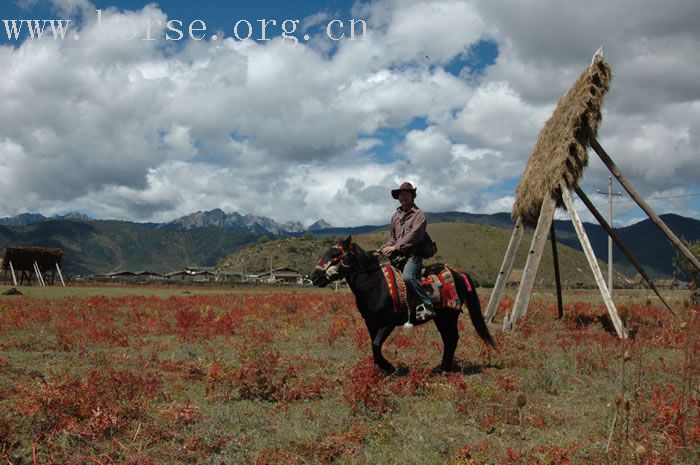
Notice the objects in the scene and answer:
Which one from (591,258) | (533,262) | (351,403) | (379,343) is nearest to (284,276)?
(533,262)

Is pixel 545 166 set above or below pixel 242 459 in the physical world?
above

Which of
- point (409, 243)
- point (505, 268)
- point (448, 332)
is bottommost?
point (448, 332)

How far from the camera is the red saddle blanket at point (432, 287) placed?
9.12 m

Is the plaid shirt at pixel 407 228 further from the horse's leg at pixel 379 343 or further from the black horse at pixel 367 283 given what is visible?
the horse's leg at pixel 379 343

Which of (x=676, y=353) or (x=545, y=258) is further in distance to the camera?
(x=545, y=258)

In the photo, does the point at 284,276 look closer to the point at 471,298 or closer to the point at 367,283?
the point at 471,298

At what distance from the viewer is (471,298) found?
33.8 ft

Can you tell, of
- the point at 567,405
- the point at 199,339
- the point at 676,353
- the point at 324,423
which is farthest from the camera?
the point at 199,339

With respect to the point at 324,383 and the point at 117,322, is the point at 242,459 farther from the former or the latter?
the point at 117,322

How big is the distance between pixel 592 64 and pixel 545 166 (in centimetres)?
298

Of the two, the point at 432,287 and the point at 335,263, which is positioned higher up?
the point at 335,263

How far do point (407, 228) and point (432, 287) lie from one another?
1.18m

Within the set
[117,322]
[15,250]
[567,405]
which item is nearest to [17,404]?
[567,405]

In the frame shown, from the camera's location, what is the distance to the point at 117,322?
1867 cm
